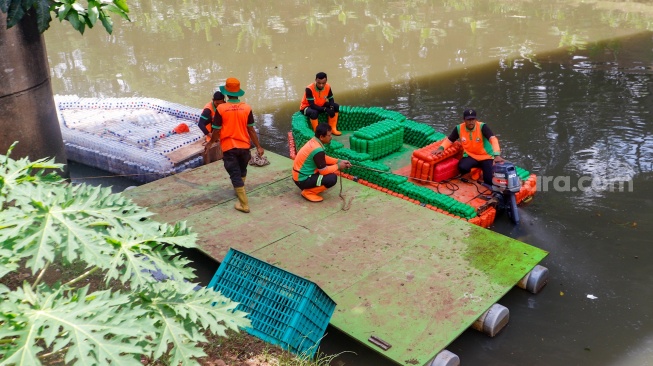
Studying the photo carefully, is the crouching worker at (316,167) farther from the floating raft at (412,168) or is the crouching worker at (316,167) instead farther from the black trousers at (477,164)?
the black trousers at (477,164)

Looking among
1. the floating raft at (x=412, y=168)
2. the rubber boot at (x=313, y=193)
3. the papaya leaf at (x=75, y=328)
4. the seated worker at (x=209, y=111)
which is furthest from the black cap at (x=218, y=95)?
the papaya leaf at (x=75, y=328)

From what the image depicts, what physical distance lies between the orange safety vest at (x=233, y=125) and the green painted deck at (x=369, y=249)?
1.00m

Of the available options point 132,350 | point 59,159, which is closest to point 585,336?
point 132,350

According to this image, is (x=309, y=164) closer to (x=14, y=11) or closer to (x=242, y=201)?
(x=242, y=201)

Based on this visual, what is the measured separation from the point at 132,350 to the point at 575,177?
Result: 8967mm

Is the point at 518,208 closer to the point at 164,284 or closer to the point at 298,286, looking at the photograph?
the point at 298,286

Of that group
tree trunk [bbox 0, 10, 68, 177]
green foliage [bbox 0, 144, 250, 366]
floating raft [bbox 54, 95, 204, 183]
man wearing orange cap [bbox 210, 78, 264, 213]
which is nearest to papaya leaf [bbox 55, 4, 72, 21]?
tree trunk [bbox 0, 10, 68, 177]

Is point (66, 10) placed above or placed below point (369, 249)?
above

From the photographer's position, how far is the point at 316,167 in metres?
8.82

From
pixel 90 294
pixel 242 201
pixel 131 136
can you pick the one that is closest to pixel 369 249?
pixel 242 201

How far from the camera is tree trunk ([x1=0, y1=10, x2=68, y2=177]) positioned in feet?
26.1

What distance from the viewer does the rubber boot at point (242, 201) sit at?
28.0 feet

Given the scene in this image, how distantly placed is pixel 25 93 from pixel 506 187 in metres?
6.77

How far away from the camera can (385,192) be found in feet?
30.5
